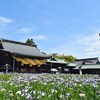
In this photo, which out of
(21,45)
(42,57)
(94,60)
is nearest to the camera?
(42,57)

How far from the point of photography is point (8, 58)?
36.8 metres

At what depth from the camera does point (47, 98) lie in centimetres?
452

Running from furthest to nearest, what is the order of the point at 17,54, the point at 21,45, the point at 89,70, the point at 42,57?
the point at 89,70, the point at 21,45, the point at 42,57, the point at 17,54

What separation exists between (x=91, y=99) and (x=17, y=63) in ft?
107

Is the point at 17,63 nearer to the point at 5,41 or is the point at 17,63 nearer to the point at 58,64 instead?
the point at 5,41

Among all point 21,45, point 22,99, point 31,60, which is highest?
point 21,45

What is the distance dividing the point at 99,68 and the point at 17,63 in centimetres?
1527

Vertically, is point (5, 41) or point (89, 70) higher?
point (5, 41)

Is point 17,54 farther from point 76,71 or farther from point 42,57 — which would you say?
point 76,71

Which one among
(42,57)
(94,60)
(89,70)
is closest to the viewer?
(42,57)

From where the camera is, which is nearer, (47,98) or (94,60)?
(47,98)

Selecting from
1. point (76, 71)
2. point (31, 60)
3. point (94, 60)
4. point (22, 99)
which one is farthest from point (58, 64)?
point (22, 99)

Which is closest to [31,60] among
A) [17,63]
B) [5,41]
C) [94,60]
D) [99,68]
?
[17,63]

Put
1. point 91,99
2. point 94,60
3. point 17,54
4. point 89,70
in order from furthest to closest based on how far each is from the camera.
Result: 1. point 94,60
2. point 89,70
3. point 17,54
4. point 91,99
